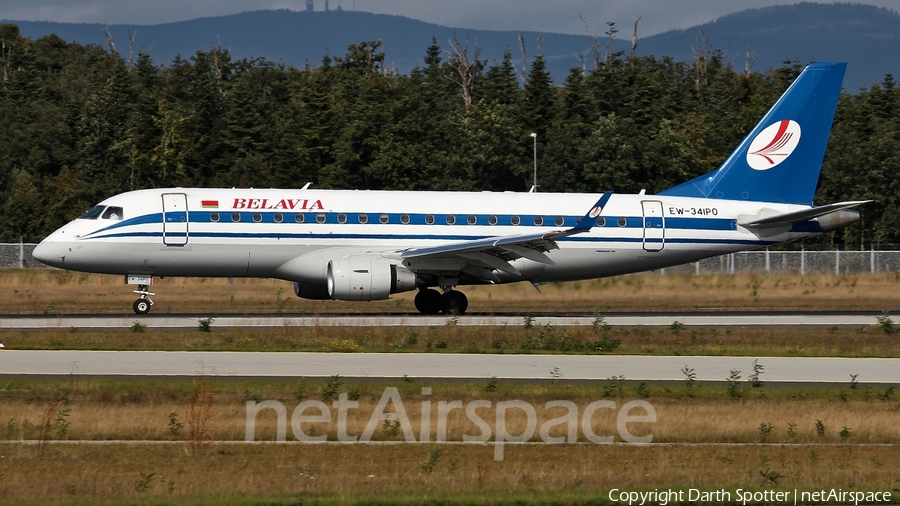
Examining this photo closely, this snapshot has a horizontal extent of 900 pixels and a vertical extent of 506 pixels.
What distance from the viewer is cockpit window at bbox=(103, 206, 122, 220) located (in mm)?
30547

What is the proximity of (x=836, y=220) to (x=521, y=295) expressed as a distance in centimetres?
1147

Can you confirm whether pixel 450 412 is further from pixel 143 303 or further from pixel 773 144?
pixel 773 144

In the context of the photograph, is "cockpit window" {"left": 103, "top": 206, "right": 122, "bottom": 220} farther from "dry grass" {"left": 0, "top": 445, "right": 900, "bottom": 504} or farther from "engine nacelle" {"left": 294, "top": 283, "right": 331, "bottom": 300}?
"dry grass" {"left": 0, "top": 445, "right": 900, "bottom": 504}

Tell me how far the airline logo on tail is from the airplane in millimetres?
44

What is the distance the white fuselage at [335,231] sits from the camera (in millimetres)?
30391

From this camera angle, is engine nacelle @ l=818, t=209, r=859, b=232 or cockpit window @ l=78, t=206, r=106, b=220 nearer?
cockpit window @ l=78, t=206, r=106, b=220

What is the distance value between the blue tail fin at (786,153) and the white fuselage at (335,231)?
1.65m

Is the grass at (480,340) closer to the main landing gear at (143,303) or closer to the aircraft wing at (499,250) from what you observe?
the aircraft wing at (499,250)

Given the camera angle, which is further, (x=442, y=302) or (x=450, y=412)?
(x=442, y=302)

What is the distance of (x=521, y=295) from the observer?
40531mm

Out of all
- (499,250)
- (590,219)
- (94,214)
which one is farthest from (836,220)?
(94,214)

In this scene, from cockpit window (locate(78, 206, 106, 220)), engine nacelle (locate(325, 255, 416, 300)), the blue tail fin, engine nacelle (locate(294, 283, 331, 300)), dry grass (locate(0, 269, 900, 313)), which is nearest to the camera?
engine nacelle (locate(325, 255, 416, 300))

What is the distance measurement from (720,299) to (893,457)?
27.9m

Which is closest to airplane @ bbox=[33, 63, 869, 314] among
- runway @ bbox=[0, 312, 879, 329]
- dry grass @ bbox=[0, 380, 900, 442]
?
runway @ bbox=[0, 312, 879, 329]
